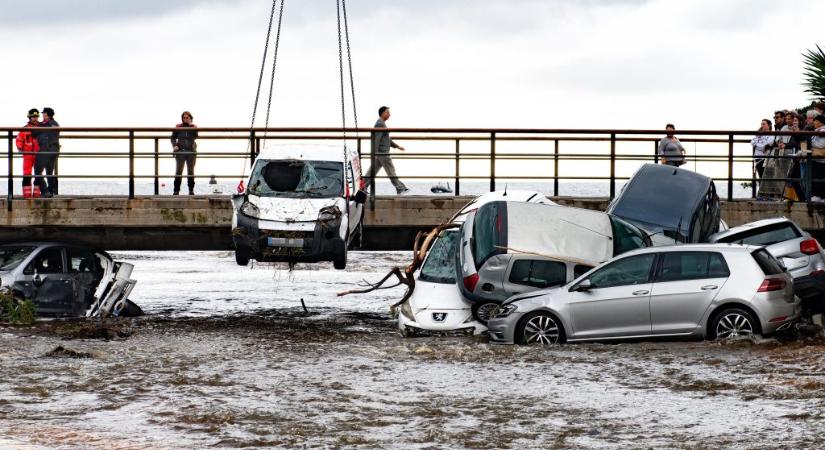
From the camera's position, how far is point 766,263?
1833 centimetres

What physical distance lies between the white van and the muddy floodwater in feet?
4.79

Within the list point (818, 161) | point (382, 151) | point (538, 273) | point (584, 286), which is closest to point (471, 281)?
point (538, 273)

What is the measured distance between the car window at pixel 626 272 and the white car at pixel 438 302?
2.04m

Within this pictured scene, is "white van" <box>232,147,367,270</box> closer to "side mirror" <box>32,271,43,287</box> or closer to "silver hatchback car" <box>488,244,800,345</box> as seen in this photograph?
"side mirror" <box>32,271,43,287</box>

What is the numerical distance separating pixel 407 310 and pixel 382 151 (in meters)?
4.98

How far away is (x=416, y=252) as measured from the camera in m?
23.0

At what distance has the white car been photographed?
19953mm

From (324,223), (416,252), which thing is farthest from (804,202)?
(324,223)

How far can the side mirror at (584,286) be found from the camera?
733 inches

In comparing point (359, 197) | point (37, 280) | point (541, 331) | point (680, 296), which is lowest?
point (541, 331)

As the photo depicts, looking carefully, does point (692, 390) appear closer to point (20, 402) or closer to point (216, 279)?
point (20, 402)

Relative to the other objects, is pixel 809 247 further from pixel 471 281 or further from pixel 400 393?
pixel 400 393

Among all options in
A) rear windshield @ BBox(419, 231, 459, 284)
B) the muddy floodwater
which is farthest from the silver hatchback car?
rear windshield @ BBox(419, 231, 459, 284)

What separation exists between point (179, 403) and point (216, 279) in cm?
2783
